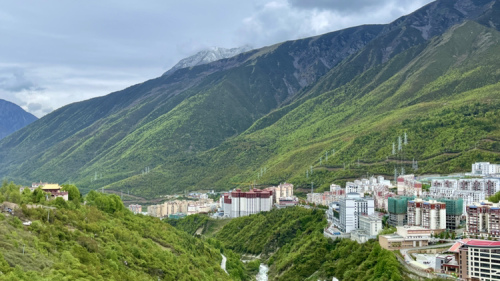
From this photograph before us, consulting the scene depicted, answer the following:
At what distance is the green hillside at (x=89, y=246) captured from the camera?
Result: 27422 mm

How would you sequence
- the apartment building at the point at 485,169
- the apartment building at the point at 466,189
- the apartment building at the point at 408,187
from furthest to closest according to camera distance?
the apartment building at the point at 485,169 < the apartment building at the point at 408,187 < the apartment building at the point at 466,189

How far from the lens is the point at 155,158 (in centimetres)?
17275

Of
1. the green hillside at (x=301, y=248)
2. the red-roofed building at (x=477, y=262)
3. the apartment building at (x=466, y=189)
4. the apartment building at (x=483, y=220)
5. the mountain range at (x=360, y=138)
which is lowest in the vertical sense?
the green hillside at (x=301, y=248)

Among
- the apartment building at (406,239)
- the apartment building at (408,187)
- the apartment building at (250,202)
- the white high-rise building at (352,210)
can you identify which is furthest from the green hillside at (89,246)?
the apartment building at (250,202)

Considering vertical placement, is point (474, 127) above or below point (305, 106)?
below

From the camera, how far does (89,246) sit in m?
33.3

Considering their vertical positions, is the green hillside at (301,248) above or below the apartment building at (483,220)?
below

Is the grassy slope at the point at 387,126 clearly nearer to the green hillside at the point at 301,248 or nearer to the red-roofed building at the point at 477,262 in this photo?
the green hillside at the point at 301,248

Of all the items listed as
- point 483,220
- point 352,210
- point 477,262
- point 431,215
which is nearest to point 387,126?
point 352,210

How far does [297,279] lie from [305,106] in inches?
5485

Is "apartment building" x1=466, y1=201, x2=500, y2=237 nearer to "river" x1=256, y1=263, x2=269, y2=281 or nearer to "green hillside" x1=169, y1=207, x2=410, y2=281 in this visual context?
"green hillside" x1=169, y1=207, x2=410, y2=281

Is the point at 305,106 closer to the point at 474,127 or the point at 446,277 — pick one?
the point at 474,127

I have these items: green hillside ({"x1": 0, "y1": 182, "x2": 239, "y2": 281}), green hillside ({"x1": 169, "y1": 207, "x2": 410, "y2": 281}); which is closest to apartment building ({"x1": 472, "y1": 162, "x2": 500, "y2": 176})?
green hillside ({"x1": 169, "y1": 207, "x2": 410, "y2": 281})

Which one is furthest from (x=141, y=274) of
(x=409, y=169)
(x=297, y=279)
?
(x=409, y=169)
